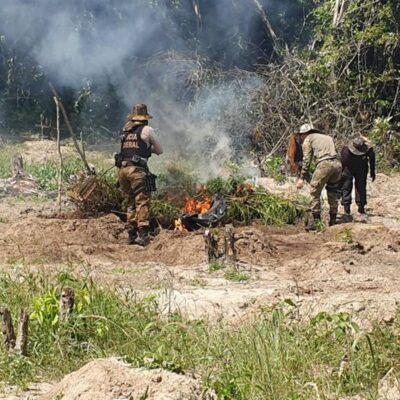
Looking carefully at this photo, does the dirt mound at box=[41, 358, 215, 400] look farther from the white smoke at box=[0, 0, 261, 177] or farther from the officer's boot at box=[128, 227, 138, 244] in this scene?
the white smoke at box=[0, 0, 261, 177]

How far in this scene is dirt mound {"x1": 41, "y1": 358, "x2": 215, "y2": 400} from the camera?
3.88 metres

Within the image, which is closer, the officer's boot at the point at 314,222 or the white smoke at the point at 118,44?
the officer's boot at the point at 314,222

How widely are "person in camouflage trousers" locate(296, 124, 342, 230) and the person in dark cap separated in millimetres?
651

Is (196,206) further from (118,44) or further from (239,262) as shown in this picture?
(118,44)

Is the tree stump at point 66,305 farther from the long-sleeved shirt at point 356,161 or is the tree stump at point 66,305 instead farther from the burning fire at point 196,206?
the long-sleeved shirt at point 356,161

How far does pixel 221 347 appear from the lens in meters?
4.72

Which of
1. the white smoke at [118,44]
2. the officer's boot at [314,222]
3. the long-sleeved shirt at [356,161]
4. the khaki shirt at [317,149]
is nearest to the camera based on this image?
the officer's boot at [314,222]

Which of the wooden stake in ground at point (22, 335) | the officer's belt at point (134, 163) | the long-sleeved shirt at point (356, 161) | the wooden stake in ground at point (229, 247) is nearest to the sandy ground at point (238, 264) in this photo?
the wooden stake in ground at point (229, 247)

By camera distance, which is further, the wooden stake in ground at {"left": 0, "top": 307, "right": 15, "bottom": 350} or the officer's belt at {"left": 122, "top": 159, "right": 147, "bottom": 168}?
the officer's belt at {"left": 122, "top": 159, "right": 147, "bottom": 168}

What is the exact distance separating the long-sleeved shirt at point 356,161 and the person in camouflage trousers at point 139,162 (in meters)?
3.27

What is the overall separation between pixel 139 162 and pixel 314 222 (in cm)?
269

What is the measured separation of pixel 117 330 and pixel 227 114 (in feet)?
37.4

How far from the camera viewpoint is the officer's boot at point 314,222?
10180 millimetres

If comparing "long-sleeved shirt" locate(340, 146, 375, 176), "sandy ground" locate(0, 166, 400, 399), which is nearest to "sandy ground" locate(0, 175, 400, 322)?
"sandy ground" locate(0, 166, 400, 399)
